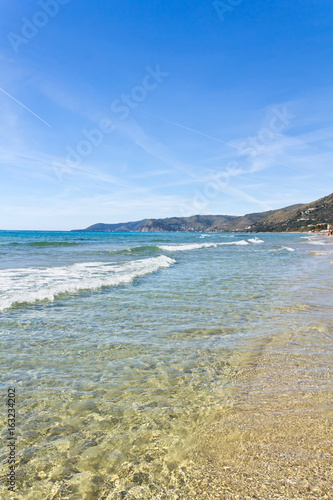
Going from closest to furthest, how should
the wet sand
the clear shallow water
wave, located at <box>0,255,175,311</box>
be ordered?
the wet sand → the clear shallow water → wave, located at <box>0,255,175,311</box>

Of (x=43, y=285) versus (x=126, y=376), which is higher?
(x=43, y=285)

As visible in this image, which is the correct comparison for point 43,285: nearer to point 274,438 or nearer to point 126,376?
point 126,376

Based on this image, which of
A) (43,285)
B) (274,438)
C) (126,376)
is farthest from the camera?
(43,285)

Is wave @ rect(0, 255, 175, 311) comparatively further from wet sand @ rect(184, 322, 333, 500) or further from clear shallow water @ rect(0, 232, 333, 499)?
wet sand @ rect(184, 322, 333, 500)

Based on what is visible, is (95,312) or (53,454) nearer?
(53,454)

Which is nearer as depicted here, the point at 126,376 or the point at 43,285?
the point at 126,376

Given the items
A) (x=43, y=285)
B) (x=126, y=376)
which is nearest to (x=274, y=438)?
(x=126, y=376)

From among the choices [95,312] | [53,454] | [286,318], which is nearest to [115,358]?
[53,454]

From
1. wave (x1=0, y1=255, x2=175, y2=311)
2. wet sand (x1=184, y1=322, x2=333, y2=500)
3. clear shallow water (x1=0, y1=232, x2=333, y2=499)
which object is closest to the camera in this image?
wet sand (x1=184, y1=322, x2=333, y2=500)

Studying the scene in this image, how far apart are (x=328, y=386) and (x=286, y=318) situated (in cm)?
365

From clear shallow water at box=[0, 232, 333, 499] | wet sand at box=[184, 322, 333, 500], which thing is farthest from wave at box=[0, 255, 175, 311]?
wet sand at box=[184, 322, 333, 500]

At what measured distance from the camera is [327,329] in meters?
6.73

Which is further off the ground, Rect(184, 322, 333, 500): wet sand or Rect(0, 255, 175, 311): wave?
Rect(0, 255, 175, 311): wave

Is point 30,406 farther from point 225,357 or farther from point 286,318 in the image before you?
point 286,318
